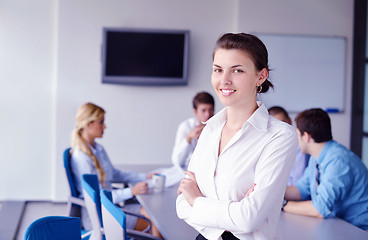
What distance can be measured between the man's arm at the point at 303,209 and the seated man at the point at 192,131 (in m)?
1.33

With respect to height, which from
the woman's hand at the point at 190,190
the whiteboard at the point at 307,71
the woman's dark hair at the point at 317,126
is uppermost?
the whiteboard at the point at 307,71

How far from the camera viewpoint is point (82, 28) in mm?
5379

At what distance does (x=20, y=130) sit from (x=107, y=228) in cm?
408

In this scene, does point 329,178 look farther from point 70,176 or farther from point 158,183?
point 70,176

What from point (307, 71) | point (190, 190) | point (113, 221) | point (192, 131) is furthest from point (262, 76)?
point (307, 71)

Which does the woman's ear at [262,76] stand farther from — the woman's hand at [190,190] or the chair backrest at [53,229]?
the chair backrest at [53,229]

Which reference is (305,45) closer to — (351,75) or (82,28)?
(351,75)

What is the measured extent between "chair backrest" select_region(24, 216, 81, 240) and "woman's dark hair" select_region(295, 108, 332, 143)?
1570 mm

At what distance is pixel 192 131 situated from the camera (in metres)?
3.70

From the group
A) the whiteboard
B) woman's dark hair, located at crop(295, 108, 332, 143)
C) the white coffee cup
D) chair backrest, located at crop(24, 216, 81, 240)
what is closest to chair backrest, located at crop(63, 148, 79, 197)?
the white coffee cup

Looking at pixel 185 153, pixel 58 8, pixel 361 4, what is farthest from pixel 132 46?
pixel 361 4

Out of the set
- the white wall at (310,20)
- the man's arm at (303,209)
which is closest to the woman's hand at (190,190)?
the man's arm at (303,209)

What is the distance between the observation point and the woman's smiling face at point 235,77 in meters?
1.42

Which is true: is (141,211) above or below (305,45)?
below
